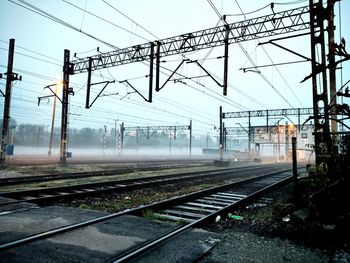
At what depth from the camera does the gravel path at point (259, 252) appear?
12.0 feet

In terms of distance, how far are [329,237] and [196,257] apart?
2444 mm

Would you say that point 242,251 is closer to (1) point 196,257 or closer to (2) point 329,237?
(1) point 196,257

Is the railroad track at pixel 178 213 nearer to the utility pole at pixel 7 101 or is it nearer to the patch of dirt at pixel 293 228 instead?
the patch of dirt at pixel 293 228

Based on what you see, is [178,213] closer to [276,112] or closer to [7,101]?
[7,101]

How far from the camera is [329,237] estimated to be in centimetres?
434

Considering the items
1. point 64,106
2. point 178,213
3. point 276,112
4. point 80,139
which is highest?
point 276,112

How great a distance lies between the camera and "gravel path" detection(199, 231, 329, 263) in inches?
144

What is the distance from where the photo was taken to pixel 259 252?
3916 millimetres

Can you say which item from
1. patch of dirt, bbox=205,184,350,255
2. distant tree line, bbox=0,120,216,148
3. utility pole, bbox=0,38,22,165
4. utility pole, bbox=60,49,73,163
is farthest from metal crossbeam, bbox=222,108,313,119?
distant tree line, bbox=0,120,216,148

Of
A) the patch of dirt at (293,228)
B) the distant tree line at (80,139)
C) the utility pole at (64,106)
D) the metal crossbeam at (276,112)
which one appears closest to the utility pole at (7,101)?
the utility pole at (64,106)

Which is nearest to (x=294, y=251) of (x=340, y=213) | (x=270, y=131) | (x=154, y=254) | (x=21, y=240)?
(x=340, y=213)

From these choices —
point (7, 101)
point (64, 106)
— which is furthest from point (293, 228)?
point (64, 106)

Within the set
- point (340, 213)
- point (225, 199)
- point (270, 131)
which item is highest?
point (270, 131)

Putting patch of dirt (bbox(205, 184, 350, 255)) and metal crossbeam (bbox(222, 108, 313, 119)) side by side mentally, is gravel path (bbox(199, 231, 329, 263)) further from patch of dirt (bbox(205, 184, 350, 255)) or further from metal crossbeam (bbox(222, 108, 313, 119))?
metal crossbeam (bbox(222, 108, 313, 119))
